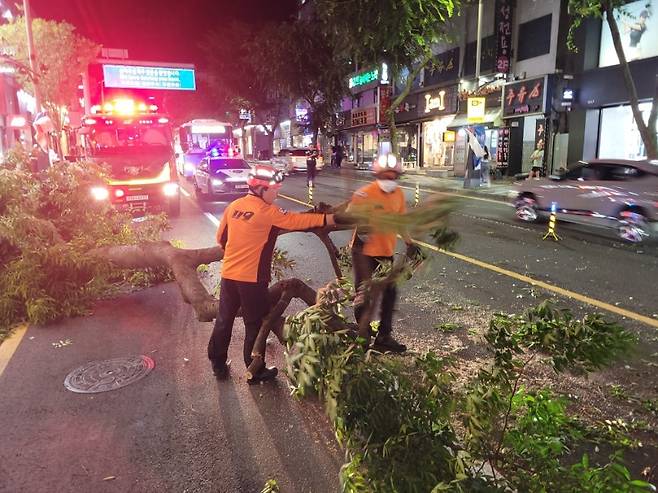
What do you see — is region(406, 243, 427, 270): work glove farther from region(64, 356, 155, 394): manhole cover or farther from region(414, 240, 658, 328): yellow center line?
region(64, 356, 155, 394): manhole cover

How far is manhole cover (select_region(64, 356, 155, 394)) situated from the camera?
4758mm

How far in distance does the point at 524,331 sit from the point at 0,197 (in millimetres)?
7289

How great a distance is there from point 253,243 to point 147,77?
24.3 metres

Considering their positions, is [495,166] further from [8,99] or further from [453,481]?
[8,99]

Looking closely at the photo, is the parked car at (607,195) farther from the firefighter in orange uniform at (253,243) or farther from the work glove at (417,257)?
the firefighter in orange uniform at (253,243)

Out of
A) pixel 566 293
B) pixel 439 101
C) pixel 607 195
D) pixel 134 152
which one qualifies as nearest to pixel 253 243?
pixel 566 293

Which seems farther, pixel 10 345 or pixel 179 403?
pixel 10 345

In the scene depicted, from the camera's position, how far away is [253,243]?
4445 millimetres

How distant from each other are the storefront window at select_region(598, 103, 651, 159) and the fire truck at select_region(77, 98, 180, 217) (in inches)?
682

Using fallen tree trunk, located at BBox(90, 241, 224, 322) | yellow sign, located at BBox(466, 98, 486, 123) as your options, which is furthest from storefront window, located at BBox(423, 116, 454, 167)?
fallen tree trunk, located at BBox(90, 241, 224, 322)

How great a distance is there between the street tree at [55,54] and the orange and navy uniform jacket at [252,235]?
31155 mm

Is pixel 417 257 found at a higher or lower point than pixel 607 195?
higher

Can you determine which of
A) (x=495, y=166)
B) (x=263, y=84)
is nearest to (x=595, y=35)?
(x=495, y=166)

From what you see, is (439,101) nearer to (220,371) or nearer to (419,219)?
(220,371)
